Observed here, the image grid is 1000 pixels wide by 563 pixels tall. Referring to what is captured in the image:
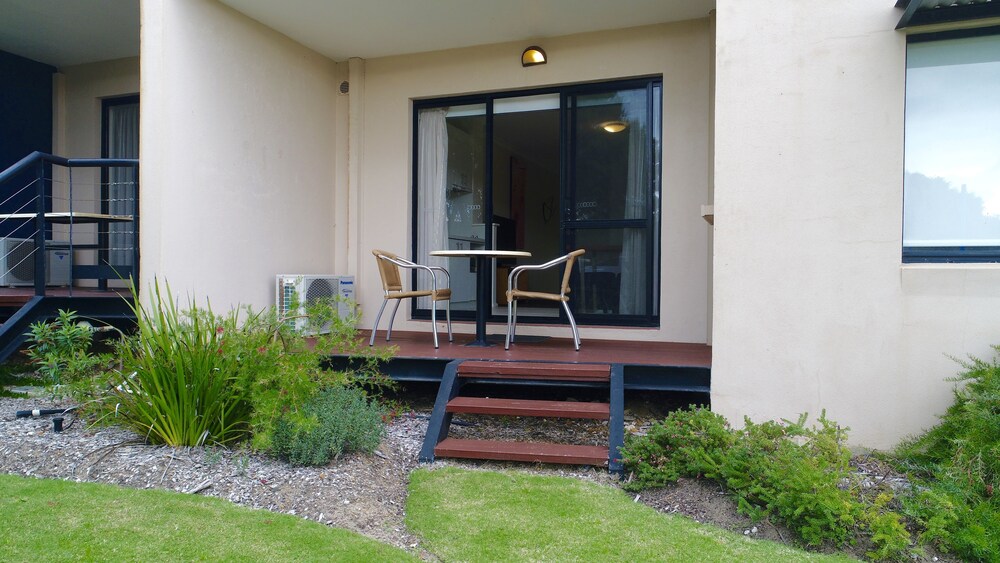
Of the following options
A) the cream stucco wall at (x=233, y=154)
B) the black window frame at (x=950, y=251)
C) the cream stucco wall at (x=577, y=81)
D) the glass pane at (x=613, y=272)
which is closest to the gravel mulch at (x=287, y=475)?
the black window frame at (x=950, y=251)

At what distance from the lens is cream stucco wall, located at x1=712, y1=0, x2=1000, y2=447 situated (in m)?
3.47

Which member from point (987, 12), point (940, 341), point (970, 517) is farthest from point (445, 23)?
point (970, 517)

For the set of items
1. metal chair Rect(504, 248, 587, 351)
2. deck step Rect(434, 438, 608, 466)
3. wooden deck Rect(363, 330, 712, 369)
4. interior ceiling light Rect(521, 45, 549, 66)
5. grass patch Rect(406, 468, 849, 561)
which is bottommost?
grass patch Rect(406, 468, 849, 561)

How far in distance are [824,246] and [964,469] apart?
129 centimetres

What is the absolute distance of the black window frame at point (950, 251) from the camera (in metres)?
3.50

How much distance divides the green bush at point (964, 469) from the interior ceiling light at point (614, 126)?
3.17 meters

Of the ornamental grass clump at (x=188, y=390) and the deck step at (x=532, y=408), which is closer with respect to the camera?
the ornamental grass clump at (x=188, y=390)

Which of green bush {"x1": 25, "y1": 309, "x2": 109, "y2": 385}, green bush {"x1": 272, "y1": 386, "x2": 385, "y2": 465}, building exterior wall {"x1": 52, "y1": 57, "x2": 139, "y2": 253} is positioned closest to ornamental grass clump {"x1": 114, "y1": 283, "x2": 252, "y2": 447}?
green bush {"x1": 272, "y1": 386, "x2": 385, "y2": 465}

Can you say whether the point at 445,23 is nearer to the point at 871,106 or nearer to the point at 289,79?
the point at 289,79

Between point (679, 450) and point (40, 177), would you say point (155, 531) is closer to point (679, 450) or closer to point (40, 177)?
point (679, 450)

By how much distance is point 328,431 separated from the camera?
3.14 m

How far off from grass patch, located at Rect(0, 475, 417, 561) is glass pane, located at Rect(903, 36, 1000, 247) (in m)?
3.25

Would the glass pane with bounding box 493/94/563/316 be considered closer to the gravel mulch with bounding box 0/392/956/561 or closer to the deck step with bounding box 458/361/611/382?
the deck step with bounding box 458/361/611/382

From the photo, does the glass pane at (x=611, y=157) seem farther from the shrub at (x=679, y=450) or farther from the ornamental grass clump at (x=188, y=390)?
the ornamental grass clump at (x=188, y=390)
